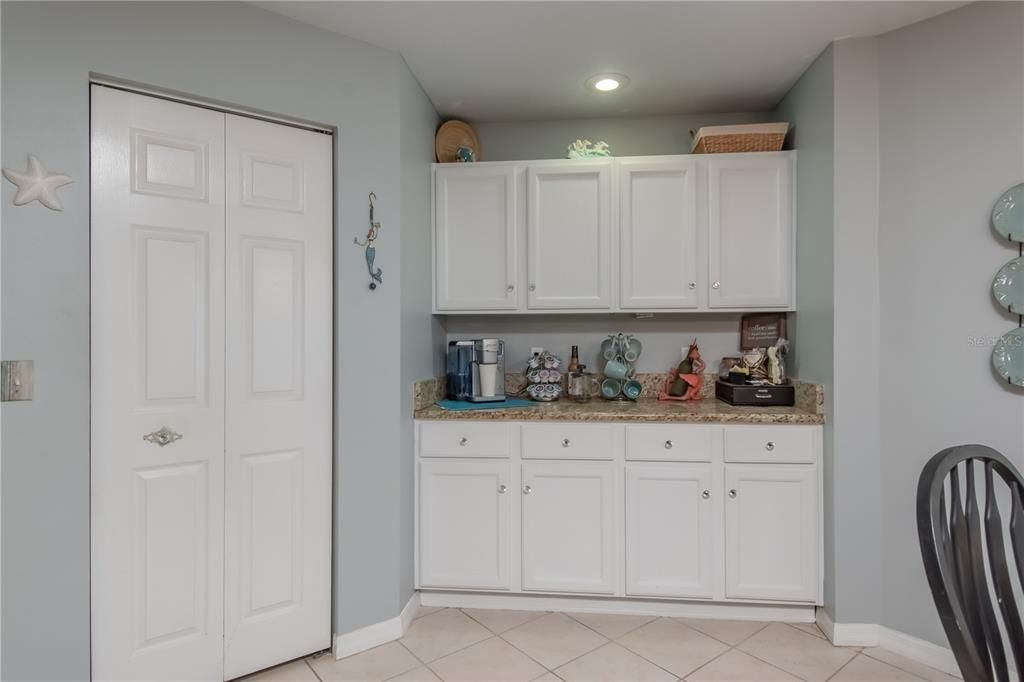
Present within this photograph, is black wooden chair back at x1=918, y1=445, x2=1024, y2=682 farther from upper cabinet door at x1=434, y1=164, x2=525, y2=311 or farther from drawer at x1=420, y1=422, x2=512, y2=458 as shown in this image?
upper cabinet door at x1=434, y1=164, x2=525, y2=311

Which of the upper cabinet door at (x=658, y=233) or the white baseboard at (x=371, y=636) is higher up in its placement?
the upper cabinet door at (x=658, y=233)

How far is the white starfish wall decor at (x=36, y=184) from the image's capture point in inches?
59.2

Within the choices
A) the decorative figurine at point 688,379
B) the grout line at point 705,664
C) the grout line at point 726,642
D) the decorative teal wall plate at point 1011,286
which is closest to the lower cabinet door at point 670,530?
the grout line at point 726,642

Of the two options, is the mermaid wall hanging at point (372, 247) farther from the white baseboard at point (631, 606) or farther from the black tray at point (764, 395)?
the black tray at point (764, 395)

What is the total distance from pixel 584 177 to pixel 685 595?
6.52 ft

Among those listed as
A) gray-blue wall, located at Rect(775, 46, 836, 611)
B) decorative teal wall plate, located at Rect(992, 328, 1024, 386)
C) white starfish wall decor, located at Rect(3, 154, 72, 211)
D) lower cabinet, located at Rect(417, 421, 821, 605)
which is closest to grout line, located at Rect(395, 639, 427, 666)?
lower cabinet, located at Rect(417, 421, 821, 605)

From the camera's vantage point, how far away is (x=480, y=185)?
263 cm

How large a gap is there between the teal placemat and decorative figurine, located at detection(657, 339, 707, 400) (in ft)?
2.47

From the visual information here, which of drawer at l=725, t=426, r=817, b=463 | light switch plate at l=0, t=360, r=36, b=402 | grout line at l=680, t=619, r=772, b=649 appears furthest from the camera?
drawer at l=725, t=426, r=817, b=463

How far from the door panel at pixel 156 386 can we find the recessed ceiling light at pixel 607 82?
160 centimetres

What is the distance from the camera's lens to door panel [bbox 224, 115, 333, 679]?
1.91 m

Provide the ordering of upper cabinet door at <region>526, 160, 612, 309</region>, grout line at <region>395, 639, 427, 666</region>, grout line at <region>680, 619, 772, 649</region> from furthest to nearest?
upper cabinet door at <region>526, 160, 612, 309</region>
grout line at <region>680, 619, 772, 649</region>
grout line at <region>395, 639, 427, 666</region>

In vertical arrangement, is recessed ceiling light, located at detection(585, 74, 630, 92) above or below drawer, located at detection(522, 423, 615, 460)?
above

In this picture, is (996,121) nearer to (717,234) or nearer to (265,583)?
(717,234)
